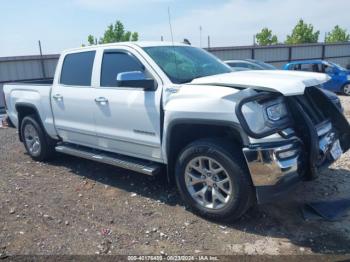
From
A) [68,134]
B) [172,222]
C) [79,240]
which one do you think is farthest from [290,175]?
[68,134]

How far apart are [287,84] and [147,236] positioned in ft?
6.90

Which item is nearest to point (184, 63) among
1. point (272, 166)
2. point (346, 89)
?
point (272, 166)

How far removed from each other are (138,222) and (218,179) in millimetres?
1058

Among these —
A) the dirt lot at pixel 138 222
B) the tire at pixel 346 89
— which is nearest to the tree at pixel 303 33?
the tire at pixel 346 89

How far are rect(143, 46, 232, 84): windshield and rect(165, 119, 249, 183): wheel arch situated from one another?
564mm

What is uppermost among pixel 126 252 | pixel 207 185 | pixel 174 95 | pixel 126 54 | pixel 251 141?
pixel 126 54

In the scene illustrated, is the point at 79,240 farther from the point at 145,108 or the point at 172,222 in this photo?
the point at 145,108

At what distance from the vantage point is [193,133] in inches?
170

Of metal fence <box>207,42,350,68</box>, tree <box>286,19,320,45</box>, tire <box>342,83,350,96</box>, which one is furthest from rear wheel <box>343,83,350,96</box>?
tree <box>286,19,320,45</box>

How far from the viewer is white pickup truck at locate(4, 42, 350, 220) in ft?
11.9

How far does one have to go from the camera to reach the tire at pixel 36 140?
6.48 metres

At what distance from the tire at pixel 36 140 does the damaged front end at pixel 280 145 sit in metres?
4.11

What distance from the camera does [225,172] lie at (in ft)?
12.7

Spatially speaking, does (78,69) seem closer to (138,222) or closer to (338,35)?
(138,222)
